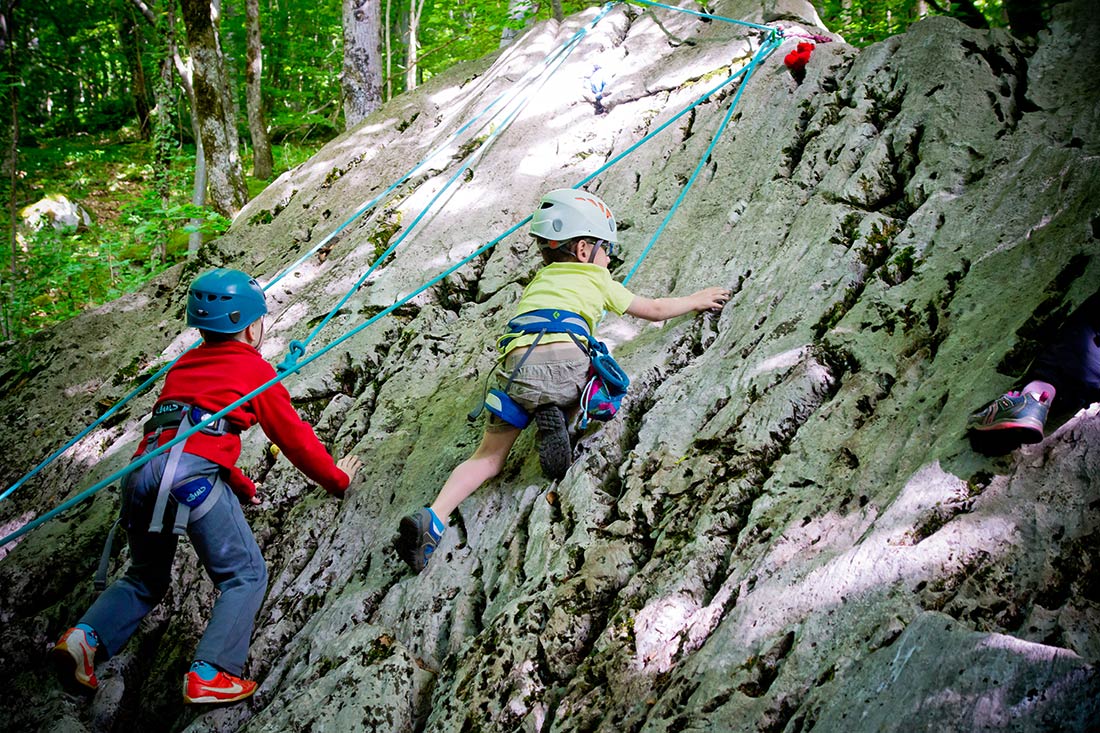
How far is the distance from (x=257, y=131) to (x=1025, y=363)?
14383mm

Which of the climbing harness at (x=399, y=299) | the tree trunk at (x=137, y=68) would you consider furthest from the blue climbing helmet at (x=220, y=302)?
the tree trunk at (x=137, y=68)

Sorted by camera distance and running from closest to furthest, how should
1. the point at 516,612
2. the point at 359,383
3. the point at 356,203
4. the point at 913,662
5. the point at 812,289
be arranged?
the point at 913,662 < the point at 516,612 < the point at 812,289 < the point at 359,383 < the point at 356,203

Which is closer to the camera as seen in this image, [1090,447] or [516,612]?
[1090,447]

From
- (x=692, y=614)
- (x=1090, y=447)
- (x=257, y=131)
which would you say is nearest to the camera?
(x=1090, y=447)

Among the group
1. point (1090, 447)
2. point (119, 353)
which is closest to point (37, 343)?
point (119, 353)

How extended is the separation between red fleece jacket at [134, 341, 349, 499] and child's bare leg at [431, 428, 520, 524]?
0.87 meters

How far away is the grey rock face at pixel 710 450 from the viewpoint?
265cm

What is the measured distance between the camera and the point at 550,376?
4129mm

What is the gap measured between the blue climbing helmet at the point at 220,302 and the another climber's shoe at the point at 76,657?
5.73 ft

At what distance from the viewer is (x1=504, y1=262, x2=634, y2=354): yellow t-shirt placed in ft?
14.0

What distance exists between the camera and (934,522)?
285 cm

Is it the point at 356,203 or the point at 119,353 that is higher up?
the point at 356,203

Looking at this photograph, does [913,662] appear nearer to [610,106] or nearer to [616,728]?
[616,728]

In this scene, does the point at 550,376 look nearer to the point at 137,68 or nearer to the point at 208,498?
the point at 208,498
